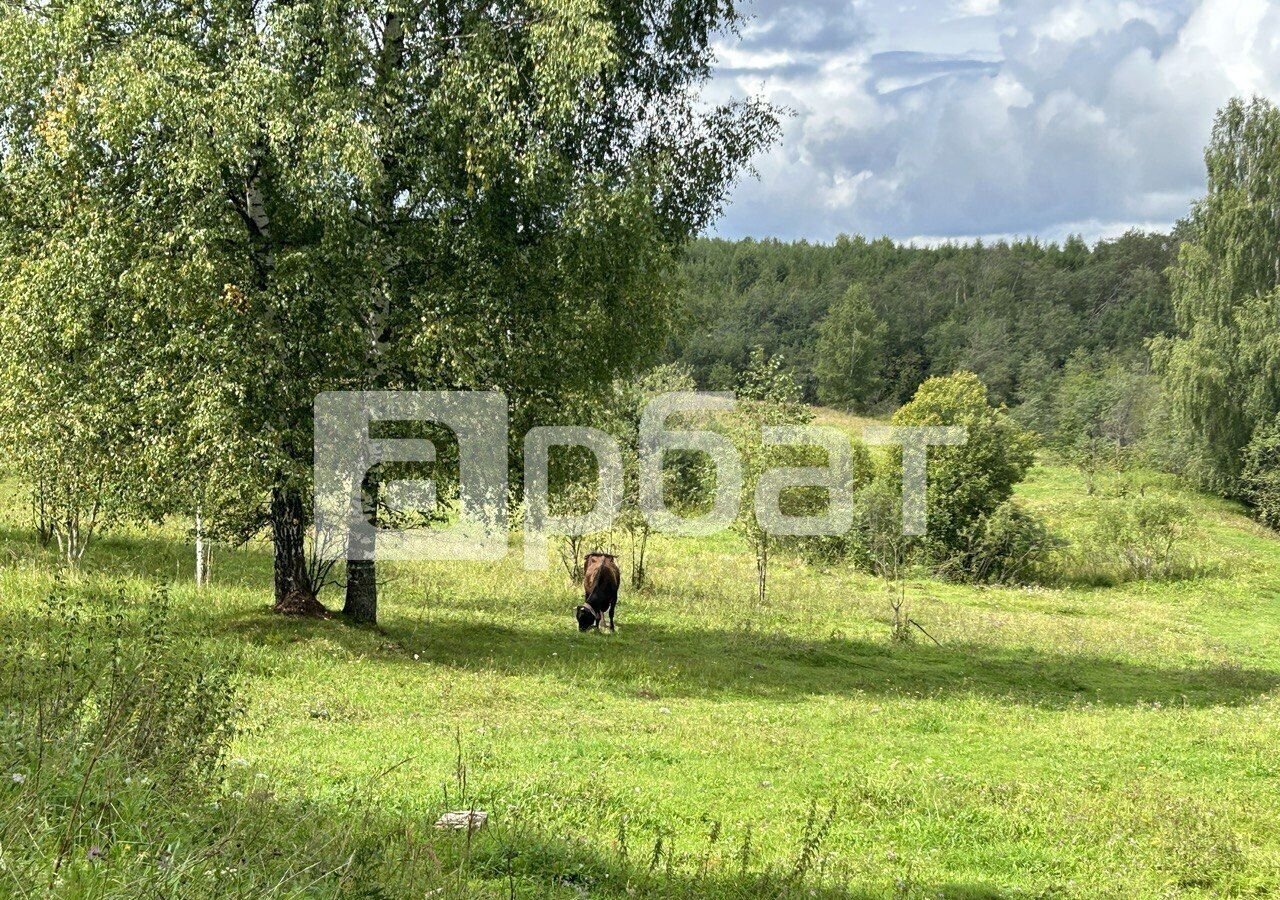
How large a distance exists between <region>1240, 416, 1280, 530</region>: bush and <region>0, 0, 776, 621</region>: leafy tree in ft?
157

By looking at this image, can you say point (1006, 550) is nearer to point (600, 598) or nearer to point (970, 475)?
point (970, 475)

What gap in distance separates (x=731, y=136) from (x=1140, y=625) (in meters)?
21.0

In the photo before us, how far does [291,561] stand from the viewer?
16625mm

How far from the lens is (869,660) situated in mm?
20812

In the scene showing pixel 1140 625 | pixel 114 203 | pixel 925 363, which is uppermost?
pixel 925 363

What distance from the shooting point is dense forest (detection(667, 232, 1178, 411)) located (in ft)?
362

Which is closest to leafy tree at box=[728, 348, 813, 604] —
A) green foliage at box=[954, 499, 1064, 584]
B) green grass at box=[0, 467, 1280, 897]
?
green grass at box=[0, 467, 1280, 897]

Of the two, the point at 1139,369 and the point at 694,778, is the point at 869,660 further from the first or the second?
the point at 1139,369

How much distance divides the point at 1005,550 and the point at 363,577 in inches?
1214

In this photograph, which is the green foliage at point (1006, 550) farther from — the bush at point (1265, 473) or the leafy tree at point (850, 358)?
the leafy tree at point (850, 358)

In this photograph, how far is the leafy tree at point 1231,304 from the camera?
53.3m

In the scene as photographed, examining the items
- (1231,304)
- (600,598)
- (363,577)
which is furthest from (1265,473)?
(363,577)

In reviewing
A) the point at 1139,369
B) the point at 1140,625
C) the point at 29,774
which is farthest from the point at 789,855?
the point at 1139,369

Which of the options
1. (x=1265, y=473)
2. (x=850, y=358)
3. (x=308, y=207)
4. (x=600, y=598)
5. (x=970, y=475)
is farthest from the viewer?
(x=850, y=358)
